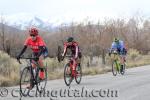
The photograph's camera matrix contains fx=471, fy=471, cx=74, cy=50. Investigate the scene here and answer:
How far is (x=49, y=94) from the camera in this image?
12969 mm

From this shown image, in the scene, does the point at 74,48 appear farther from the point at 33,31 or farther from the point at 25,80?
the point at 25,80

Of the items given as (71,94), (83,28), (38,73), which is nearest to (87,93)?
(71,94)

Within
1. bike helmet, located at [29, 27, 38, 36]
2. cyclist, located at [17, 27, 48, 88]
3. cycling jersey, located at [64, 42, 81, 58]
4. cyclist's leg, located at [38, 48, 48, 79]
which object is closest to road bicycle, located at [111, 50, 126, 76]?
cycling jersey, located at [64, 42, 81, 58]

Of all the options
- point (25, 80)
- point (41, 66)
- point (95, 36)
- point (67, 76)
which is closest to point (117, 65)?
point (67, 76)

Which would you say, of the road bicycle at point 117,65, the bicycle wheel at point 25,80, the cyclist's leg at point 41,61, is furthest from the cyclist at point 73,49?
the road bicycle at point 117,65

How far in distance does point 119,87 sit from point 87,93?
2267 millimetres

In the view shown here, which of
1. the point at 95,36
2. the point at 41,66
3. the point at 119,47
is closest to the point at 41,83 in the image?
the point at 41,66

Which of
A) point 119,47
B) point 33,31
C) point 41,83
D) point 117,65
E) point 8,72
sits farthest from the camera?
point 117,65

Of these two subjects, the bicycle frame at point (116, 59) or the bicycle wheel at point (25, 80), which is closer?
the bicycle wheel at point (25, 80)

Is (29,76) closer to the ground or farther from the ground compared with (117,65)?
farther from the ground

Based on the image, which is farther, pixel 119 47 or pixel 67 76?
pixel 119 47

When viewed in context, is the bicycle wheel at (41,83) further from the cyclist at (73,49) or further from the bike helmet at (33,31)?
the cyclist at (73,49)

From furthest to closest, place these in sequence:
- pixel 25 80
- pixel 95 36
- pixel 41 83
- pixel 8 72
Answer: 1. pixel 95 36
2. pixel 8 72
3. pixel 41 83
4. pixel 25 80

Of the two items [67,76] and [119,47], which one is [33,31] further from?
[119,47]
